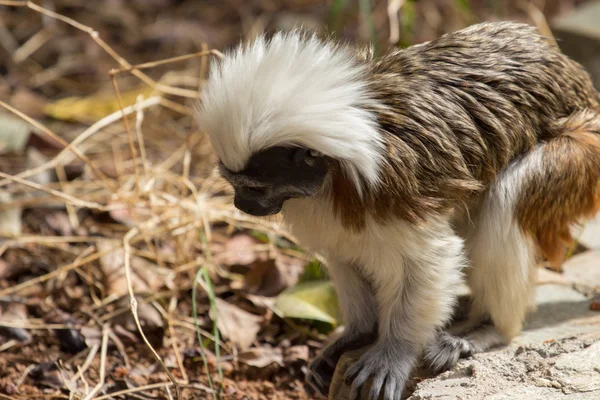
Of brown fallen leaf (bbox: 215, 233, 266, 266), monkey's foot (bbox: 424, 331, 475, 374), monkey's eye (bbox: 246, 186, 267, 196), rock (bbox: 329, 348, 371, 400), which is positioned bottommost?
brown fallen leaf (bbox: 215, 233, 266, 266)

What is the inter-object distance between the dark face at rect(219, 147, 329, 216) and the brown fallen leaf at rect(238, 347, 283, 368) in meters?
1.27

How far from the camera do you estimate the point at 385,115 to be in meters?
2.96

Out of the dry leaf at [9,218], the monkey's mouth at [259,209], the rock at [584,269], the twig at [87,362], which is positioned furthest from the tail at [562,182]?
the dry leaf at [9,218]

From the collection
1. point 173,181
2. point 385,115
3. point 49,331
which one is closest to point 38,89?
point 173,181

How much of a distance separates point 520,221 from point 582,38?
151 inches

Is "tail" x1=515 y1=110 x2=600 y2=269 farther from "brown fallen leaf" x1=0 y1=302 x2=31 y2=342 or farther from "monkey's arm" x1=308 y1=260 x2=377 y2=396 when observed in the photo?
"brown fallen leaf" x1=0 y1=302 x2=31 y2=342

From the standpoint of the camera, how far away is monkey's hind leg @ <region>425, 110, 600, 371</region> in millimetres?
3188

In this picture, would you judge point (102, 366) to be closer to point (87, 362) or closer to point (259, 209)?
point (87, 362)

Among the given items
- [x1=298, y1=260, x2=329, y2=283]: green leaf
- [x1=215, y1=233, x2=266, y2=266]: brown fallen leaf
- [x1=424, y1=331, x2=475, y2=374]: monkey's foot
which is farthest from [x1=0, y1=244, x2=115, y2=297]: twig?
[x1=424, y1=331, x2=475, y2=374]: monkey's foot

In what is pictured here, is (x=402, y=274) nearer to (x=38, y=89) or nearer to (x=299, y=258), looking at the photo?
(x=299, y=258)

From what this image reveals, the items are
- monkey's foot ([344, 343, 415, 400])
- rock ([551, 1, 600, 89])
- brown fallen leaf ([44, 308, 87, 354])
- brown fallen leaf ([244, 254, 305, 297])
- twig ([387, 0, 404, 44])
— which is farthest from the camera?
rock ([551, 1, 600, 89])

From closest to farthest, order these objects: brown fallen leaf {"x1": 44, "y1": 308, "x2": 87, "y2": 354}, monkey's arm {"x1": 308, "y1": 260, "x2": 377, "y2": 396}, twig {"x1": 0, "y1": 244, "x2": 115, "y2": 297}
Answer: monkey's arm {"x1": 308, "y1": 260, "x2": 377, "y2": 396} → brown fallen leaf {"x1": 44, "y1": 308, "x2": 87, "y2": 354} → twig {"x1": 0, "y1": 244, "x2": 115, "y2": 297}

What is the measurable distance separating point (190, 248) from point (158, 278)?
325 millimetres

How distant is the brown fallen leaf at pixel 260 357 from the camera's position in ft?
13.0
